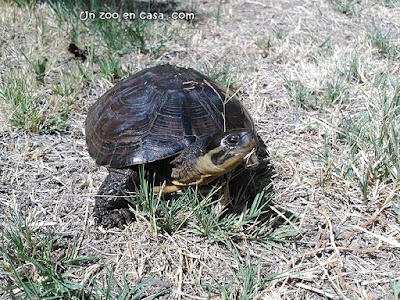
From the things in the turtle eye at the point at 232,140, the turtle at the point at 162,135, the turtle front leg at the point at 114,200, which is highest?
the turtle eye at the point at 232,140

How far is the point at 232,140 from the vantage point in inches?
76.7

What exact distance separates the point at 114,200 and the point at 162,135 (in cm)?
48

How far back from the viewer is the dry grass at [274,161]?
202 cm

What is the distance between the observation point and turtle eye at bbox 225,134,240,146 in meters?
1.93

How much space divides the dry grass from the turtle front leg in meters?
0.07

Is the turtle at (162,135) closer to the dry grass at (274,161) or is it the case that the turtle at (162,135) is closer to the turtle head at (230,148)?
the turtle head at (230,148)

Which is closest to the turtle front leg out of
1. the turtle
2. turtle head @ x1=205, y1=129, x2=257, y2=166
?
the turtle

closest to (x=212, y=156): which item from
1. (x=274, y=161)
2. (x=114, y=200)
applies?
(x=114, y=200)

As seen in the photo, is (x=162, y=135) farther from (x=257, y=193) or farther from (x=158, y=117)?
(x=257, y=193)

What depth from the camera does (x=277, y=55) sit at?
3.88m

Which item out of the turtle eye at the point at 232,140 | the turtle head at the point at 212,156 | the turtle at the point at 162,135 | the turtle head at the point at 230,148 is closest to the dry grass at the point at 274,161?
the turtle at the point at 162,135

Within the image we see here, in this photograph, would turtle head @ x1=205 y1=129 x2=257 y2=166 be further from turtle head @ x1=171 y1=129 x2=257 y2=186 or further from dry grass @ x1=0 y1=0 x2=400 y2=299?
dry grass @ x1=0 y1=0 x2=400 y2=299

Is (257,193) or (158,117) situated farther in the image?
(257,193)

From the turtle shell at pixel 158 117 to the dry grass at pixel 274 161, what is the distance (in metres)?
0.30
